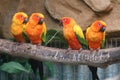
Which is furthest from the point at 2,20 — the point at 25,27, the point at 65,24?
the point at 65,24

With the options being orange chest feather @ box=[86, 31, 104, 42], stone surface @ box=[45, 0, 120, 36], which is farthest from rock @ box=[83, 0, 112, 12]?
orange chest feather @ box=[86, 31, 104, 42]

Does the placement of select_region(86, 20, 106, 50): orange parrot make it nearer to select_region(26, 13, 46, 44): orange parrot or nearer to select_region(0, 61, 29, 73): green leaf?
select_region(26, 13, 46, 44): orange parrot

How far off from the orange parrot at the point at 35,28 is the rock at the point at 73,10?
910mm

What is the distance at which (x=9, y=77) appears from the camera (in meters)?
4.27

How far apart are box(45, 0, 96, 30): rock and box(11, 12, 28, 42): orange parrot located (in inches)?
35.7

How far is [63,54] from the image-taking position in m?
2.92

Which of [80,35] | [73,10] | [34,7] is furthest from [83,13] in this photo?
[80,35]

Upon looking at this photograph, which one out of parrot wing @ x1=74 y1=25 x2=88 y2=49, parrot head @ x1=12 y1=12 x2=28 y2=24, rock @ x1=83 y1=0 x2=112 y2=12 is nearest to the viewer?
parrot wing @ x1=74 y1=25 x2=88 y2=49

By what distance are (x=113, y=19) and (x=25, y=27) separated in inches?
44.9

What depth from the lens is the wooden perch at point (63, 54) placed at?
2.70 m

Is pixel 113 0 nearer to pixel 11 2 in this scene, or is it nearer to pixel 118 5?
pixel 118 5

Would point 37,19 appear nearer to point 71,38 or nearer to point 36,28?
point 36,28

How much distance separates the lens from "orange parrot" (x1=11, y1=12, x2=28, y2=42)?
124 inches

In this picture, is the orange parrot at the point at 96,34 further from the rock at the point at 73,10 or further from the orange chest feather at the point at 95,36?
the rock at the point at 73,10
